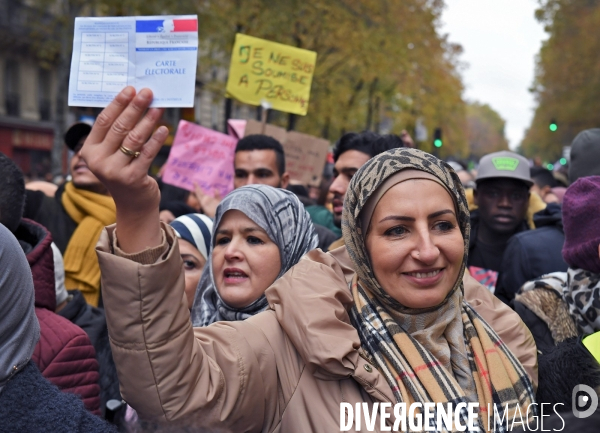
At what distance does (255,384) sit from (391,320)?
573 millimetres

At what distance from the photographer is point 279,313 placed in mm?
2125

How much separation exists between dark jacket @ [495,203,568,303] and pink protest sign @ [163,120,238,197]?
8.50 feet

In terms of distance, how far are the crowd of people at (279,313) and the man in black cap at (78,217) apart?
949 millimetres

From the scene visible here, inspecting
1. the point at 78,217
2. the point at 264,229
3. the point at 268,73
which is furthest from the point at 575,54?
the point at 264,229

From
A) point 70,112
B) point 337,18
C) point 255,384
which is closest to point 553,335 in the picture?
point 255,384

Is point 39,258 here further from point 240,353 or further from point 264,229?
point 240,353

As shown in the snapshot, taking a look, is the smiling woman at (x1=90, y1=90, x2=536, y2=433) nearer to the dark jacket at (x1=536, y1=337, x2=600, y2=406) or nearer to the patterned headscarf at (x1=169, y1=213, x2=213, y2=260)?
the dark jacket at (x1=536, y1=337, x2=600, y2=406)

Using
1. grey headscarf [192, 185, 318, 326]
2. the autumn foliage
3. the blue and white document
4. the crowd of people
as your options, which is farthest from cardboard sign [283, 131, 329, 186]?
the autumn foliage

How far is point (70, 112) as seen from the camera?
25391 millimetres

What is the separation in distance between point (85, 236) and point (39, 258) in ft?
Result: 6.08

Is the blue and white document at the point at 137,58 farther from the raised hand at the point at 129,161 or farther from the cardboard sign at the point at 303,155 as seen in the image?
the cardboard sign at the point at 303,155

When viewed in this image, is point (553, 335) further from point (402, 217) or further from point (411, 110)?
point (411, 110)

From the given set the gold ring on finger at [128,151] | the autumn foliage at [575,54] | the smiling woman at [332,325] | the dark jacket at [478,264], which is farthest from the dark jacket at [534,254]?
the autumn foliage at [575,54]

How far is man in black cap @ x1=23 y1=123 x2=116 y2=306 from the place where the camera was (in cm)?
427
